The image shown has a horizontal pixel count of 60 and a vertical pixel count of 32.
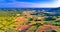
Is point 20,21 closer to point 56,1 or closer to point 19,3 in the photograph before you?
point 19,3

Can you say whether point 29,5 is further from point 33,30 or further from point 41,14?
point 33,30

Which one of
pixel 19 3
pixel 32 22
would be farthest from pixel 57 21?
pixel 19 3

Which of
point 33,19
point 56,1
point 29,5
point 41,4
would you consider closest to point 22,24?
point 33,19

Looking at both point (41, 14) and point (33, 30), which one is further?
point (41, 14)

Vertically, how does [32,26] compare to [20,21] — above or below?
below

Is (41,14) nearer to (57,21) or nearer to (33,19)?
(33,19)

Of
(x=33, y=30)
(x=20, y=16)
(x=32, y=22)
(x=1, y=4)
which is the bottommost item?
(x=33, y=30)

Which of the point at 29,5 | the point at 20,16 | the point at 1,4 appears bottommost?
the point at 20,16

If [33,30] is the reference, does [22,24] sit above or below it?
above
